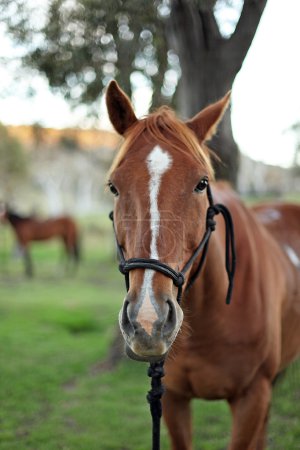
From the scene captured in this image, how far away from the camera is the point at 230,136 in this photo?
470 centimetres

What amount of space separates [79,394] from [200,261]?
10.9ft

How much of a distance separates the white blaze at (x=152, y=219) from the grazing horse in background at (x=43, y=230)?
14680 mm

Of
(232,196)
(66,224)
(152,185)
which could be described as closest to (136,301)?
(152,185)

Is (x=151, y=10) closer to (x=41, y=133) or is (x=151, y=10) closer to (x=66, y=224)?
(x=41, y=133)

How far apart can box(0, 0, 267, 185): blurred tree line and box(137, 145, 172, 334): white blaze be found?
6.94 feet

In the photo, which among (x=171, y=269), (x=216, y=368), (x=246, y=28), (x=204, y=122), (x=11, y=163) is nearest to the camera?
(x=171, y=269)

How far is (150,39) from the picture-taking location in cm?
562

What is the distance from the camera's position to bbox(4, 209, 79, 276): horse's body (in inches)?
648

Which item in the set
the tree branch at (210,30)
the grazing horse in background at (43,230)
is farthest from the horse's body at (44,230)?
the tree branch at (210,30)

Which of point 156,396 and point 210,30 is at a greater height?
Answer: point 210,30

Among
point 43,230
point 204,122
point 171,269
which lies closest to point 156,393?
point 171,269

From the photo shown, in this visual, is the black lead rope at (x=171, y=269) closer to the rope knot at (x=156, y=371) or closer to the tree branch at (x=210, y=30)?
the rope knot at (x=156, y=371)

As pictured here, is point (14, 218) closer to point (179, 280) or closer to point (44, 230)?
point (44, 230)

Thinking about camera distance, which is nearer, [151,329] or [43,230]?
[151,329]
